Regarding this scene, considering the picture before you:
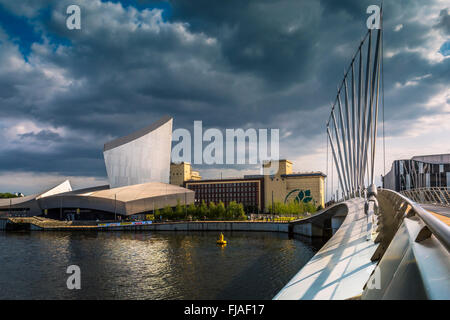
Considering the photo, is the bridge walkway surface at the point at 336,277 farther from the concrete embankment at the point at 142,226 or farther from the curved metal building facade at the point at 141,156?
the curved metal building facade at the point at 141,156

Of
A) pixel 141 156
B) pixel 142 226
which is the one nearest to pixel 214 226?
pixel 142 226

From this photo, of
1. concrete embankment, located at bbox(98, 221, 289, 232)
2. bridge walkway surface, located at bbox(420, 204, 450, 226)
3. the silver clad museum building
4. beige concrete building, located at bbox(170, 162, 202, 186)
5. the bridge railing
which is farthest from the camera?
beige concrete building, located at bbox(170, 162, 202, 186)

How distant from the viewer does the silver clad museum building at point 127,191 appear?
67312 millimetres

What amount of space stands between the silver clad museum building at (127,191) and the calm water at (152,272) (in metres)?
37.7

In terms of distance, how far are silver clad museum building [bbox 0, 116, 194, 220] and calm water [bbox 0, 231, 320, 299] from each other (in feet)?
124

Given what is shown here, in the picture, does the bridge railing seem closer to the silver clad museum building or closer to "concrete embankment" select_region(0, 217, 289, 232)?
"concrete embankment" select_region(0, 217, 289, 232)

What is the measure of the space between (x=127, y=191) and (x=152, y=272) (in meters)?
53.3

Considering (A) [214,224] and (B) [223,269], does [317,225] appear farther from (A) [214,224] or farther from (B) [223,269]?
(B) [223,269]

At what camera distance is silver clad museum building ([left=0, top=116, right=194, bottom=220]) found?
67.3 m

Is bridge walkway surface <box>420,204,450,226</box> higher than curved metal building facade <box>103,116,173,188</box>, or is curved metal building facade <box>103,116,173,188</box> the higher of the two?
curved metal building facade <box>103,116,173,188</box>

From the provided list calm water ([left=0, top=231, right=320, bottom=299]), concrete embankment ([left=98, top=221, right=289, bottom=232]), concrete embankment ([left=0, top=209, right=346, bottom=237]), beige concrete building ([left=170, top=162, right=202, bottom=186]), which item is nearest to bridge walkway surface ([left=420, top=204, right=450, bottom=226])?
calm water ([left=0, top=231, right=320, bottom=299])

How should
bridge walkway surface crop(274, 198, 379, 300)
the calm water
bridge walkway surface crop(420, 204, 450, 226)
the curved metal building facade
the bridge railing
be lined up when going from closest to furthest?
1. bridge walkway surface crop(274, 198, 379, 300)
2. bridge walkway surface crop(420, 204, 450, 226)
3. the calm water
4. the bridge railing
5. the curved metal building facade

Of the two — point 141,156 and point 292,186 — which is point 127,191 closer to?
point 141,156
